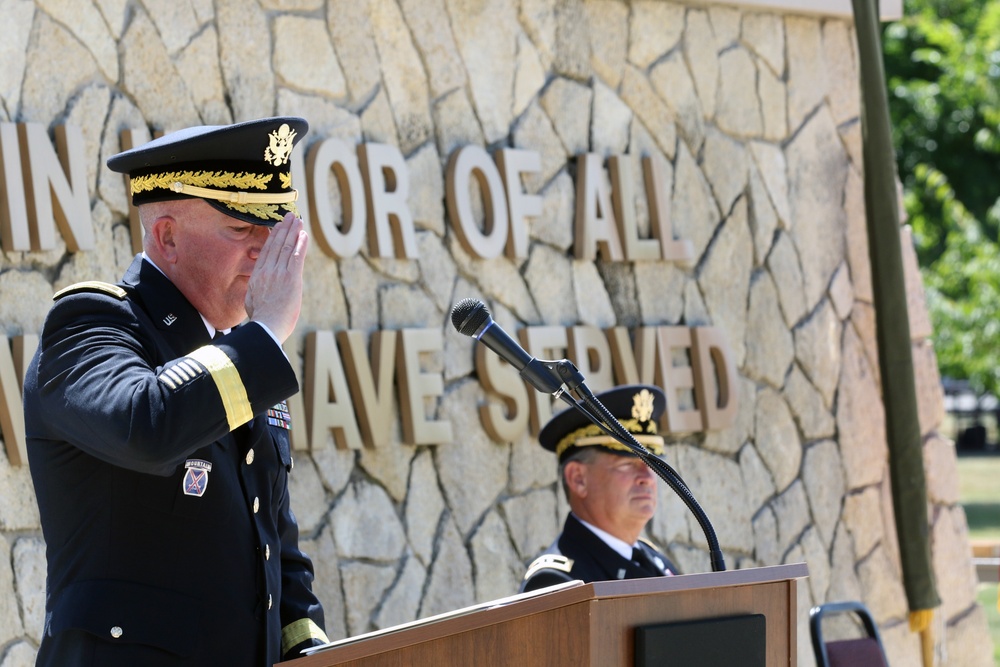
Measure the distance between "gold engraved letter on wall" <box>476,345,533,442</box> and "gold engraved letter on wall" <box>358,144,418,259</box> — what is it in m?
0.47

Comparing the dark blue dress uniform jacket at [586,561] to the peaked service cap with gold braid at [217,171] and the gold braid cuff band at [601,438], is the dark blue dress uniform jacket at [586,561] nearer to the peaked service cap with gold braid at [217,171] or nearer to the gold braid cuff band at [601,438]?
the gold braid cuff band at [601,438]

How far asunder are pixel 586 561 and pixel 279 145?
1.95 m

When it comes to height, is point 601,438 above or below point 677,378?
below

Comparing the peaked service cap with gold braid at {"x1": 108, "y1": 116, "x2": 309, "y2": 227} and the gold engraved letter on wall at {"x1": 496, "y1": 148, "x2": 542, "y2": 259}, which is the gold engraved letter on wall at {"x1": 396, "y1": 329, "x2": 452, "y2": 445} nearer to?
the gold engraved letter on wall at {"x1": 496, "y1": 148, "x2": 542, "y2": 259}

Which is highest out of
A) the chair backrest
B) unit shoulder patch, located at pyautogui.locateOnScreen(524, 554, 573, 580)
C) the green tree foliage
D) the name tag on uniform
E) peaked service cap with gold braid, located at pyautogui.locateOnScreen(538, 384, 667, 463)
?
the green tree foliage

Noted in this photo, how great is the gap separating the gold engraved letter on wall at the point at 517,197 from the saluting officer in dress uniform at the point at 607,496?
38.1 inches

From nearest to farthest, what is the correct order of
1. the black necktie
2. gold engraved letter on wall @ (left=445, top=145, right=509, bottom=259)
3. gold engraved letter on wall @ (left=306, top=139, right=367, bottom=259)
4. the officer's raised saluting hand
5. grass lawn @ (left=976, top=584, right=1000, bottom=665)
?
1. the officer's raised saluting hand
2. the black necktie
3. gold engraved letter on wall @ (left=306, top=139, right=367, bottom=259)
4. gold engraved letter on wall @ (left=445, top=145, right=509, bottom=259)
5. grass lawn @ (left=976, top=584, right=1000, bottom=665)

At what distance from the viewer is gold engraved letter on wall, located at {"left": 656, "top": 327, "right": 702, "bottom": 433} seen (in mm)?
5574

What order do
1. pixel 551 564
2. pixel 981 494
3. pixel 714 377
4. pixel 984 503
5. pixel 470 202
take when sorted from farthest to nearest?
pixel 981 494
pixel 984 503
pixel 714 377
pixel 470 202
pixel 551 564

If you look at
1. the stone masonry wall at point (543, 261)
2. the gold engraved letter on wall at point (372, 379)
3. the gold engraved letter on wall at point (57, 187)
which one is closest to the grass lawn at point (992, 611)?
the stone masonry wall at point (543, 261)

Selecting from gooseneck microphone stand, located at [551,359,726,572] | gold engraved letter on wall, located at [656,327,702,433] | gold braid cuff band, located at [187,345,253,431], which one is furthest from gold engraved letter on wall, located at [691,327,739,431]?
gold braid cuff band, located at [187,345,253,431]

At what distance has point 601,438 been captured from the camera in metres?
4.32

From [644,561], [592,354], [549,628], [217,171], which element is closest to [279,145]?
[217,171]

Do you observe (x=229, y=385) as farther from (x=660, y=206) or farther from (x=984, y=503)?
(x=984, y=503)
